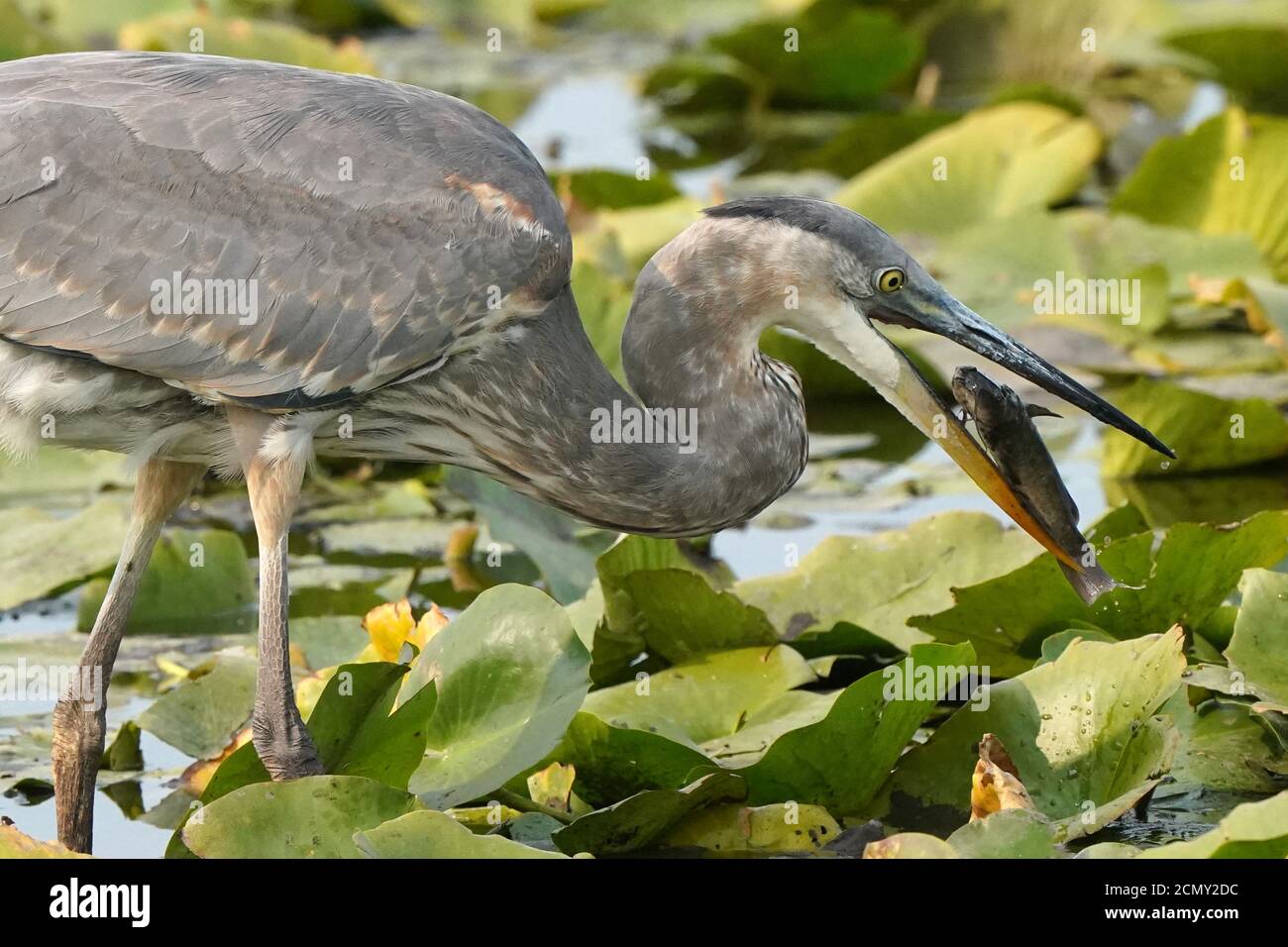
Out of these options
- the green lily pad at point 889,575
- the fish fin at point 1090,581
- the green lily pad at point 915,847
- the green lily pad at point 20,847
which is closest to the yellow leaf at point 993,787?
the green lily pad at point 915,847

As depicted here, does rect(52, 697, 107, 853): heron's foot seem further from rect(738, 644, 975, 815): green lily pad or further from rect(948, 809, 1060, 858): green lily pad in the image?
rect(948, 809, 1060, 858): green lily pad

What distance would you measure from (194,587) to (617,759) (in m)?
1.75

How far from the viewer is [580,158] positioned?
33.4 feet

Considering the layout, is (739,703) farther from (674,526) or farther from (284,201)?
(284,201)

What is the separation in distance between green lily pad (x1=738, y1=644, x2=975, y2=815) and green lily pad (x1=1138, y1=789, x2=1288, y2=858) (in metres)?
0.70

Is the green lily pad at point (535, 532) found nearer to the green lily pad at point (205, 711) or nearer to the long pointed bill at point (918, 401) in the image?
the green lily pad at point (205, 711)

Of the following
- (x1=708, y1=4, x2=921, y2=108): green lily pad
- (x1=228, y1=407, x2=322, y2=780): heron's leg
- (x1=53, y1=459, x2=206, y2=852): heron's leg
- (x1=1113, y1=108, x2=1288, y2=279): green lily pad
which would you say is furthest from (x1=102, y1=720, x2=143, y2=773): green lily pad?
(x1=708, y1=4, x2=921, y2=108): green lily pad

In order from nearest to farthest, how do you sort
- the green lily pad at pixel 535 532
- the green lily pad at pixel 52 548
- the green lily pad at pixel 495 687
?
1. the green lily pad at pixel 495 687
2. the green lily pad at pixel 535 532
3. the green lily pad at pixel 52 548

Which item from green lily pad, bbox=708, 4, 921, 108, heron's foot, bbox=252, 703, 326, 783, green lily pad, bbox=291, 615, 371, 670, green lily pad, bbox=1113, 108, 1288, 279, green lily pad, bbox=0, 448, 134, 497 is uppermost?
green lily pad, bbox=708, 4, 921, 108

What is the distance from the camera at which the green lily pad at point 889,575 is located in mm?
4914

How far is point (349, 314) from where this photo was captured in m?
4.20

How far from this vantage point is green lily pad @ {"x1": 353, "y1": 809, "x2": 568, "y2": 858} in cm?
353

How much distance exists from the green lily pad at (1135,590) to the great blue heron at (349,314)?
0.58ft

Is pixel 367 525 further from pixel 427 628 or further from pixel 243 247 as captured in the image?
pixel 243 247
